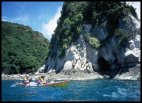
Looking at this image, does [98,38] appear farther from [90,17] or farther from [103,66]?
[103,66]

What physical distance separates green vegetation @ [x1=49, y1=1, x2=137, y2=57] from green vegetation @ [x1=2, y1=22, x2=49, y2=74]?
111 ft

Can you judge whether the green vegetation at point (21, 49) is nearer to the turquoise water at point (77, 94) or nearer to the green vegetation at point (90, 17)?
the green vegetation at point (90, 17)

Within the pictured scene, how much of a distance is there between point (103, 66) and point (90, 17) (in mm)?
8901

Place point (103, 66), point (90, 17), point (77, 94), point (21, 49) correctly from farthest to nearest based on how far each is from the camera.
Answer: point (21, 49) → point (103, 66) → point (90, 17) → point (77, 94)

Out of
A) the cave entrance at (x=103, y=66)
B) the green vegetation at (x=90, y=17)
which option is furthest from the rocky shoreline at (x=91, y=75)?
the green vegetation at (x=90, y=17)

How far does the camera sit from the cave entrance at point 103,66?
2074 inches

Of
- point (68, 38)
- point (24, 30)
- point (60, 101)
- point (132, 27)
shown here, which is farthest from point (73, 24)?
point (24, 30)

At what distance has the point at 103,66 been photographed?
5391 cm

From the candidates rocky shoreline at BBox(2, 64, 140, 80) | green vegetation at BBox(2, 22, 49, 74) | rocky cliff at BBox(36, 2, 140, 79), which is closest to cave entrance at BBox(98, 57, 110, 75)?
rocky cliff at BBox(36, 2, 140, 79)

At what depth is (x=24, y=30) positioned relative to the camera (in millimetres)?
122312

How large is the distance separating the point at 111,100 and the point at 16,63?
69.8m

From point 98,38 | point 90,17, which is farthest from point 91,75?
point 90,17

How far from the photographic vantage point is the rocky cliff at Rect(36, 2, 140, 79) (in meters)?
47.6

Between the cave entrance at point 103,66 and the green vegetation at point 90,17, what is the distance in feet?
11.8
